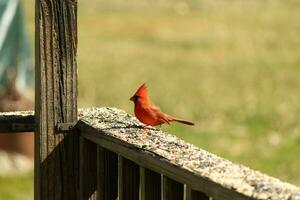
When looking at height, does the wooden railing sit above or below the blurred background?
above

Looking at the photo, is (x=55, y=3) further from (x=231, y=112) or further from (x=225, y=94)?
(x=225, y=94)

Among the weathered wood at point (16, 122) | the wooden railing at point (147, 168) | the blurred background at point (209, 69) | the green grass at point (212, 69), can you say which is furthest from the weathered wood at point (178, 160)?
the green grass at point (212, 69)

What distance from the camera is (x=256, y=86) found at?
12750 millimetres

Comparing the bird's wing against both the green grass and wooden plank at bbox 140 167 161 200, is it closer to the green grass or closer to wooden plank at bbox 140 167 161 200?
wooden plank at bbox 140 167 161 200

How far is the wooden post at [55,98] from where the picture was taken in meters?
2.72

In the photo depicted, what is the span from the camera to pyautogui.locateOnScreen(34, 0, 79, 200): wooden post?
2.72 metres

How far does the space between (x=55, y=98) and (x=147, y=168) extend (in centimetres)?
52

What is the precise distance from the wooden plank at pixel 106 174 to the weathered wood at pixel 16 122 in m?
0.33

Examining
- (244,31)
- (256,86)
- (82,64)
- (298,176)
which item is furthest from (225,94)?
(244,31)

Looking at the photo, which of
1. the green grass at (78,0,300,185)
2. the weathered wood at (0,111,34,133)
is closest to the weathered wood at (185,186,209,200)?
the weathered wood at (0,111,34,133)

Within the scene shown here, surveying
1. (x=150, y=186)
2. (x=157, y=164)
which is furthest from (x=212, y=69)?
(x=157, y=164)

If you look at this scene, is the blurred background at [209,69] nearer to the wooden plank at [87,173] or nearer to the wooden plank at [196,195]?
the wooden plank at [87,173]

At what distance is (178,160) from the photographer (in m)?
2.19

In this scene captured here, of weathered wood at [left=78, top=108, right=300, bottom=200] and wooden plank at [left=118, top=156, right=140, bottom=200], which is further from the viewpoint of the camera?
wooden plank at [left=118, top=156, right=140, bottom=200]
